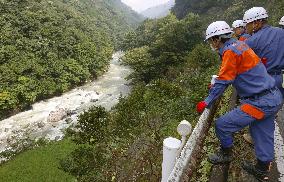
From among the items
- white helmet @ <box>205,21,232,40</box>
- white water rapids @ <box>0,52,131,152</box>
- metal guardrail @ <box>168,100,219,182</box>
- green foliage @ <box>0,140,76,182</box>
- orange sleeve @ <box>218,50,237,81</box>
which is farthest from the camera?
white water rapids @ <box>0,52,131,152</box>

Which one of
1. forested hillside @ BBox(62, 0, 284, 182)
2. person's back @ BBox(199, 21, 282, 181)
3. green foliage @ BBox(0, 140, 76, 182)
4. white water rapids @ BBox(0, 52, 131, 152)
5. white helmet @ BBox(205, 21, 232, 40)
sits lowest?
white water rapids @ BBox(0, 52, 131, 152)

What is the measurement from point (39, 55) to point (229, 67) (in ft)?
128

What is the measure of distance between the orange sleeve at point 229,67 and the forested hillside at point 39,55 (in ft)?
101

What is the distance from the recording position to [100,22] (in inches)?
3334

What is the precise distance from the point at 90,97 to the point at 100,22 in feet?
164

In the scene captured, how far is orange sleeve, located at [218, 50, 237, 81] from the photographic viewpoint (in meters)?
4.49

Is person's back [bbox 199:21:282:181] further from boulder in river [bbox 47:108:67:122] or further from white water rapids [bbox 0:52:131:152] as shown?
boulder in river [bbox 47:108:67:122]

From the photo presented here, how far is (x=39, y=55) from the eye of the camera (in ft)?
134

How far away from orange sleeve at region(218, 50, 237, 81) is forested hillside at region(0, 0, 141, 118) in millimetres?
30898

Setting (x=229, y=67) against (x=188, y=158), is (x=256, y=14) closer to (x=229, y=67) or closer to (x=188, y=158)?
(x=229, y=67)

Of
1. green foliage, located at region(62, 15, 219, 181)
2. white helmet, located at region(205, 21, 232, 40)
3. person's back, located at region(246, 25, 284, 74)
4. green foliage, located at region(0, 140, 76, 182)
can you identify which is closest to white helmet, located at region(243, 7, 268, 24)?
person's back, located at region(246, 25, 284, 74)

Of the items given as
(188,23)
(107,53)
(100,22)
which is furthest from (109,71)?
(100,22)

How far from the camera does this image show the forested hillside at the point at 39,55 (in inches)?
1382

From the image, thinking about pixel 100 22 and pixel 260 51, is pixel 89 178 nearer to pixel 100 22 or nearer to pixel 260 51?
pixel 260 51
